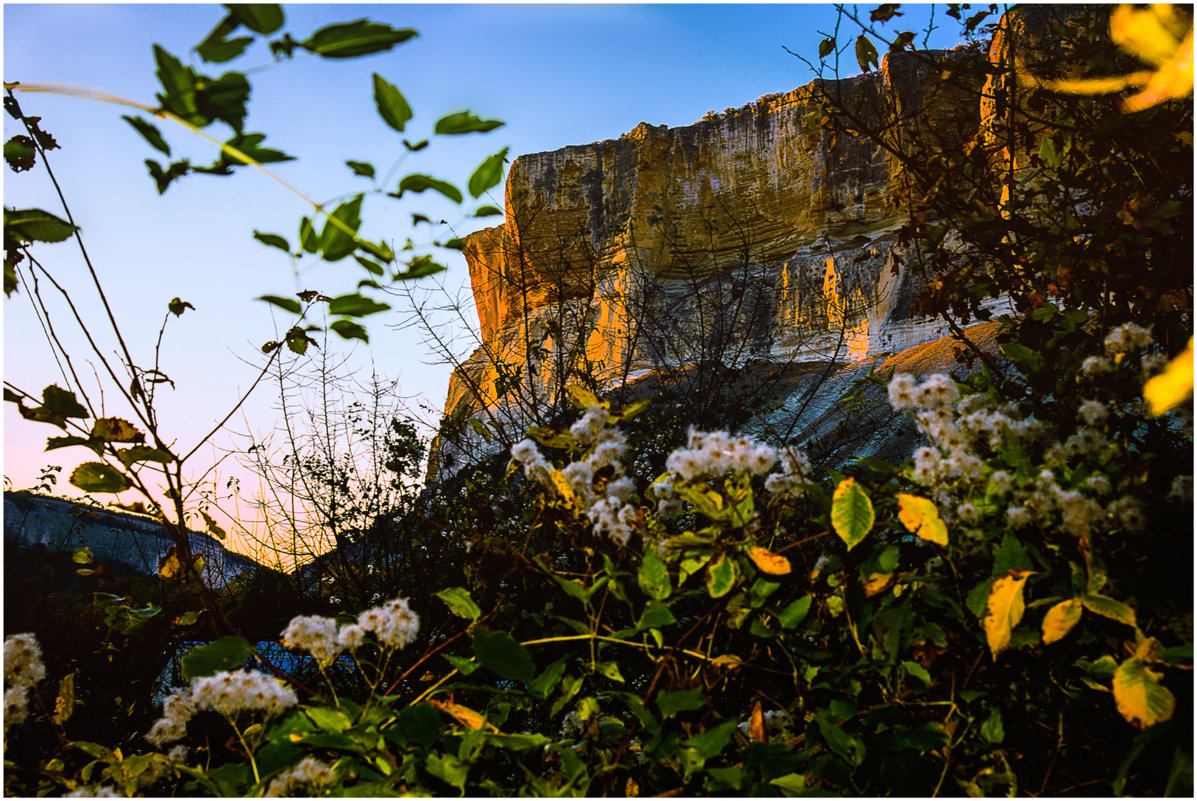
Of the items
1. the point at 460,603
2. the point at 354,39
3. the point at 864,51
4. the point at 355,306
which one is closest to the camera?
the point at 354,39

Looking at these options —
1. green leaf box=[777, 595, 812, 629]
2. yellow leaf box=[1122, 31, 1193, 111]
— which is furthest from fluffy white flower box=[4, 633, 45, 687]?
yellow leaf box=[1122, 31, 1193, 111]

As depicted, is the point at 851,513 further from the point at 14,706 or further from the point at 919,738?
the point at 14,706

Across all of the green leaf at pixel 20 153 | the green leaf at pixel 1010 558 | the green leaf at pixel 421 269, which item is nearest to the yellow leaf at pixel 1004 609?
the green leaf at pixel 1010 558

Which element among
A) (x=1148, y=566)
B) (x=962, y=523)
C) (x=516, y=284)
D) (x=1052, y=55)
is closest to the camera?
(x=1148, y=566)

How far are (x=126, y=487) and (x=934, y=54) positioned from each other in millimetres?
2377

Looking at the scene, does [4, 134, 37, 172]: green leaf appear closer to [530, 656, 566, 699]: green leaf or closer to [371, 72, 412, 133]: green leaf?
[371, 72, 412, 133]: green leaf

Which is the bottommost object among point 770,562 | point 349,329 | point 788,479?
point 770,562

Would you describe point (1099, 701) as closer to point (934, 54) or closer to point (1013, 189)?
point (1013, 189)

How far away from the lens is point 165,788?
1.48 metres

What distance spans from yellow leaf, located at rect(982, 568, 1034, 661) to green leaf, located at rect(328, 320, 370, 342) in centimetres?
96

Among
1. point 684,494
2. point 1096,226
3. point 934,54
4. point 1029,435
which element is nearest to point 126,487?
point 684,494

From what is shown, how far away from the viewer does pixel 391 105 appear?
0.93 m

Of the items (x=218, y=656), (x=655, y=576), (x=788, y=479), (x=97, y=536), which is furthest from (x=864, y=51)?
(x=97, y=536)

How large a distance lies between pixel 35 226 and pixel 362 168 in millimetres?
524
